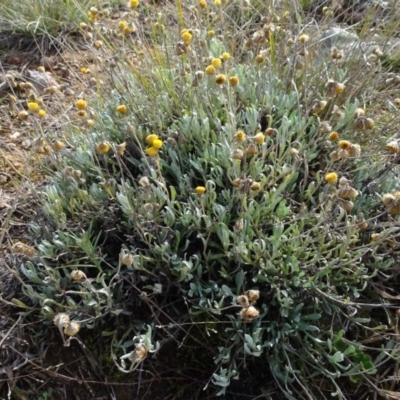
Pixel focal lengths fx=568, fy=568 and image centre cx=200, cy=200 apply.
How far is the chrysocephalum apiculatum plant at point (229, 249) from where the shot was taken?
1.58 metres

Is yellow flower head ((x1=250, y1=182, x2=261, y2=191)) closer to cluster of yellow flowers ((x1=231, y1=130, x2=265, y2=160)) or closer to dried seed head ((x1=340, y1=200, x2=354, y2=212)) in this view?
cluster of yellow flowers ((x1=231, y1=130, x2=265, y2=160))

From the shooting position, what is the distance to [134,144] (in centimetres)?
192

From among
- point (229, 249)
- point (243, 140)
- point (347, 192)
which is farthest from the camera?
point (229, 249)

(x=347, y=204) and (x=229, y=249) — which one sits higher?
(x=347, y=204)

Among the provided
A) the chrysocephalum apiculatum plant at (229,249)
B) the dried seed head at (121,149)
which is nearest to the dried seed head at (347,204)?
the chrysocephalum apiculatum plant at (229,249)

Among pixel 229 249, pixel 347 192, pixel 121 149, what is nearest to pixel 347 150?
pixel 347 192

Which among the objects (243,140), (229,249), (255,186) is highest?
(243,140)

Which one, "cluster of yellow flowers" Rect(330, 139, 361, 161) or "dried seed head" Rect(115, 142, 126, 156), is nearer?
"cluster of yellow flowers" Rect(330, 139, 361, 161)

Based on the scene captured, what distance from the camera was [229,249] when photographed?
1724 millimetres

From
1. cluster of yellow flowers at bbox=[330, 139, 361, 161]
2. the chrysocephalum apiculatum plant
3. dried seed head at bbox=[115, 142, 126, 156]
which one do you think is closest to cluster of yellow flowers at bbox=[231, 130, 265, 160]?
the chrysocephalum apiculatum plant

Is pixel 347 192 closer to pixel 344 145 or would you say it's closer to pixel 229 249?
pixel 344 145

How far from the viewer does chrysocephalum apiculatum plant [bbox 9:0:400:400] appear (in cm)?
158

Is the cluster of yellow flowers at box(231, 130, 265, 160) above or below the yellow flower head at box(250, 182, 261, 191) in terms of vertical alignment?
above

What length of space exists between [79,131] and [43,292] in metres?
0.72
